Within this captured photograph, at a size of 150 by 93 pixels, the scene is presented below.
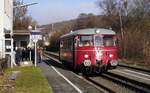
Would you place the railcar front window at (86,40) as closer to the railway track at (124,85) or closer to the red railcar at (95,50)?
the red railcar at (95,50)

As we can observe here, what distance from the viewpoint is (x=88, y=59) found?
20.5 meters

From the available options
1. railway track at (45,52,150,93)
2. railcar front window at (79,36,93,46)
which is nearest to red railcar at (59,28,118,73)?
railcar front window at (79,36,93,46)

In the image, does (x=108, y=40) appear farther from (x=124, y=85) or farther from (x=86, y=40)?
(x=124, y=85)

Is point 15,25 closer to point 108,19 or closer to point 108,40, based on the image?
point 108,19

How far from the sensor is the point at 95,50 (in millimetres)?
20547

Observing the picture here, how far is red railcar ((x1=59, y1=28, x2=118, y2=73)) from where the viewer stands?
2050cm

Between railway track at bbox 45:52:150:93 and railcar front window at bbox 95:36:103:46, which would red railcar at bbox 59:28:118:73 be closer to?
railcar front window at bbox 95:36:103:46

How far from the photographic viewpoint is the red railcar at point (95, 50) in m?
20.5

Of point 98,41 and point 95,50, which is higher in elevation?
point 98,41

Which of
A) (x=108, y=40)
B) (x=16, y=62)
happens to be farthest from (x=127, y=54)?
(x=108, y=40)

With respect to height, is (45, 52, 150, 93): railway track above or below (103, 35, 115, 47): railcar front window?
below

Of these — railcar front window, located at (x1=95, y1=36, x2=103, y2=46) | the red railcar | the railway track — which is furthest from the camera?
railcar front window, located at (x1=95, y1=36, x2=103, y2=46)

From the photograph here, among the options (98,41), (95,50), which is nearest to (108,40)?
(98,41)

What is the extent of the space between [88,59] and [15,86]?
692 centimetres
